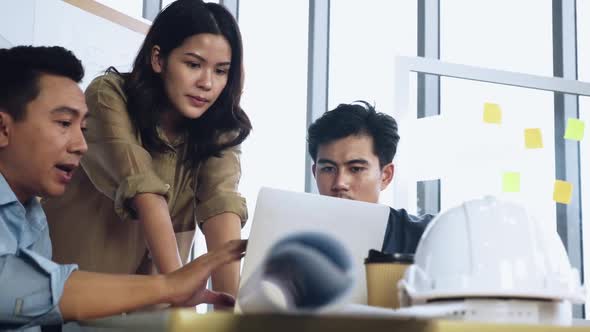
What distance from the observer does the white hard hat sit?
0.78m

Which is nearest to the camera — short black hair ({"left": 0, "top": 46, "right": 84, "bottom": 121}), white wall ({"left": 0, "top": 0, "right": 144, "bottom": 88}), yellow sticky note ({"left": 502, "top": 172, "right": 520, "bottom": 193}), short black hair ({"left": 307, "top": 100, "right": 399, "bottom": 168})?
short black hair ({"left": 0, "top": 46, "right": 84, "bottom": 121})

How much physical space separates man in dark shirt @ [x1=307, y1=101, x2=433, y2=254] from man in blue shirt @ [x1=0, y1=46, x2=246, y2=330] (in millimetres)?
747

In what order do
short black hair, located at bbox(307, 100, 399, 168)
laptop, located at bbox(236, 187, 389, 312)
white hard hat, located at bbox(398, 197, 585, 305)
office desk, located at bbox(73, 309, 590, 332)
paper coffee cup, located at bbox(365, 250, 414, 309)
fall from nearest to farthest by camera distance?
office desk, located at bbox(73, 309, 590, 332) < white hard hat, located at bbox(398, 197, 585, 305) < paper coffee cup, located at bbox(365, 250, 414, 309) < laptop, located at bbox(236, 187, 389, 312) < short black hair, located at bbox(307, 100, 399, 168)

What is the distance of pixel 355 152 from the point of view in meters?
2.08

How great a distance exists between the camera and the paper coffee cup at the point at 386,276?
954 mm

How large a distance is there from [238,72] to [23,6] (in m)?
1.09

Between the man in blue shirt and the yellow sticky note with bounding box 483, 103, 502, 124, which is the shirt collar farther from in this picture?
the yellow sticky note with bounding box 483, 103, 502, 124

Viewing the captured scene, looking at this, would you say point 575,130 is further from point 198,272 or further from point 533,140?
point 198,272

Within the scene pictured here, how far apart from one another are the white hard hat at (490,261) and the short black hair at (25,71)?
0.82 meters

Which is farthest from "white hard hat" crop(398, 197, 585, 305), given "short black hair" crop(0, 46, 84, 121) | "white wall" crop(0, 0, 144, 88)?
"white wall" crop(0, 0, 144, 88)

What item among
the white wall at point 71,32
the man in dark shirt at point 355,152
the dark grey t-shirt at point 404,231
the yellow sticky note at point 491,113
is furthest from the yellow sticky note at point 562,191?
the white wall at point 71,32

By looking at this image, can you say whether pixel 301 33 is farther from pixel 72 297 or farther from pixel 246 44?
pixel 72 297

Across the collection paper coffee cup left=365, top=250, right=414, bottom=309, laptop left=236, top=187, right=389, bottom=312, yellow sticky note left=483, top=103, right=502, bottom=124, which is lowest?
paper coffee cup left=365, top=250, right=414, bottom=309

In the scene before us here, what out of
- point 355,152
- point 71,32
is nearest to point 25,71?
point 355,152
